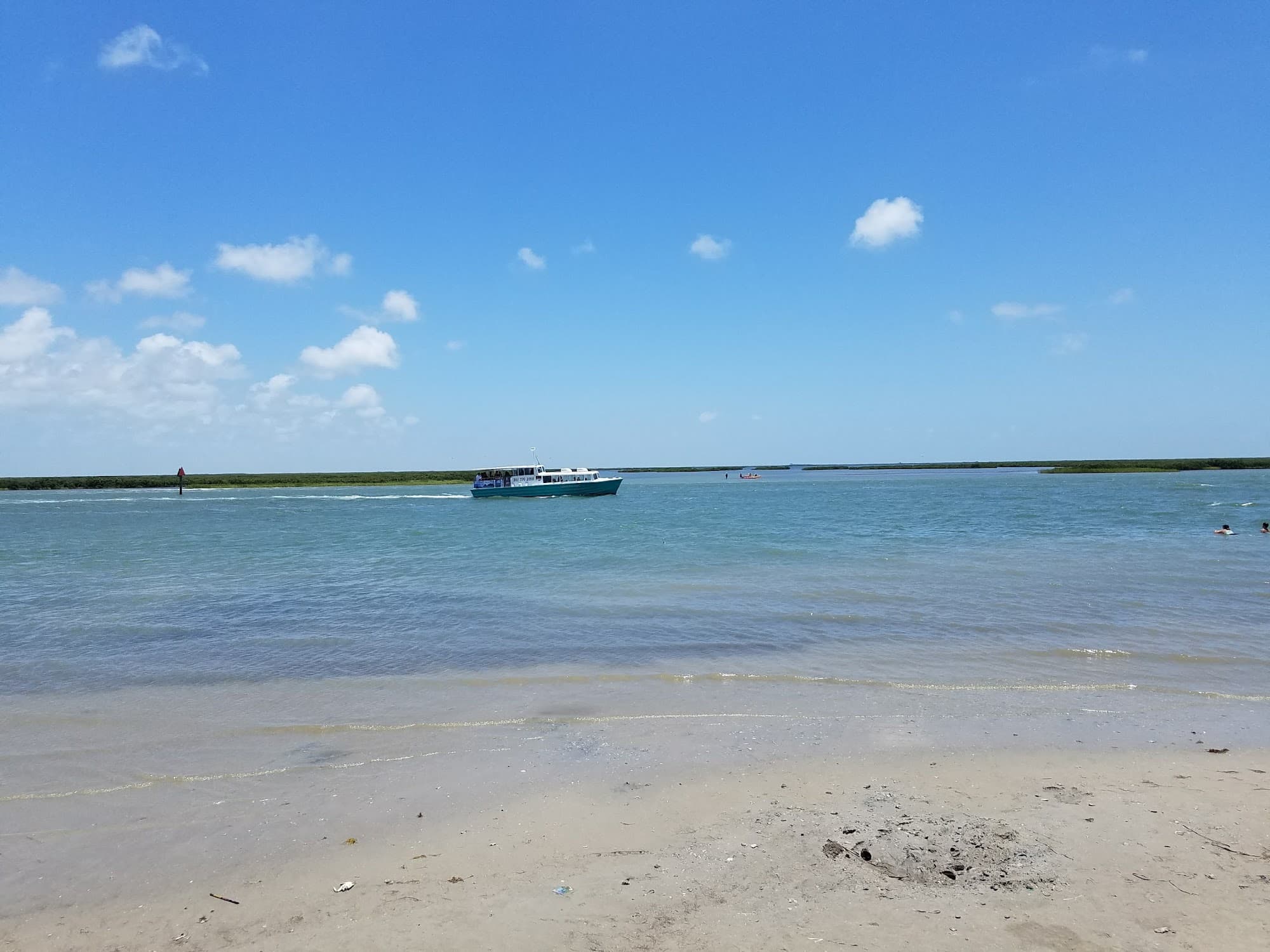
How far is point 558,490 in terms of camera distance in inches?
3457

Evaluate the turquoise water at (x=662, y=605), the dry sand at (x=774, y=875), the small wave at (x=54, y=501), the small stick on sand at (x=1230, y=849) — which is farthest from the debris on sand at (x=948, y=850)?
the small wave at (x=54, y=501)

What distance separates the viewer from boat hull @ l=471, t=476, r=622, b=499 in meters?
86.0

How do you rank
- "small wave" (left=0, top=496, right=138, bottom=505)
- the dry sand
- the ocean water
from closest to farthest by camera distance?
the dry sand → the ocean water → "small wave" (left=0, top=496, right=138, bottom=505)

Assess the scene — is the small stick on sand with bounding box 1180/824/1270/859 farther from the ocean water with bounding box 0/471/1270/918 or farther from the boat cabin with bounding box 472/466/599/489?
the boat cabin with bounding box 472/466/599/489

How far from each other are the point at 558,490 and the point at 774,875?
3247 inches

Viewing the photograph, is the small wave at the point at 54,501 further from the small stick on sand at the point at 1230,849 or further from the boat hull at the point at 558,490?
the small stick on sand at the point at 1230,849

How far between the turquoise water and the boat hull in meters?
38.8

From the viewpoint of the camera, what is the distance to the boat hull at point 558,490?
86.0 metres

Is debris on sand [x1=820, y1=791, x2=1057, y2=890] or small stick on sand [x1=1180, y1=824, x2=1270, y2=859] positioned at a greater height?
small stick on sand [x1=1180, y1=824, x2=1270, y2=859]

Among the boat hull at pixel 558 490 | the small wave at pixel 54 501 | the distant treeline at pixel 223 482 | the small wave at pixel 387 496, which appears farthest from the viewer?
the distant treeline at pixel 223 482

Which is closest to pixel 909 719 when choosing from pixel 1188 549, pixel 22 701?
pixel 22 701

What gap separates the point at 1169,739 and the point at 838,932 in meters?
6.30

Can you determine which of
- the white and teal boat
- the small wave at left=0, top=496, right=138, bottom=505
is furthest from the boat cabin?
the small wave at left=0, top=496, right=138, bottom=505

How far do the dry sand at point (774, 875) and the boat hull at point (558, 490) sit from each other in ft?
258
